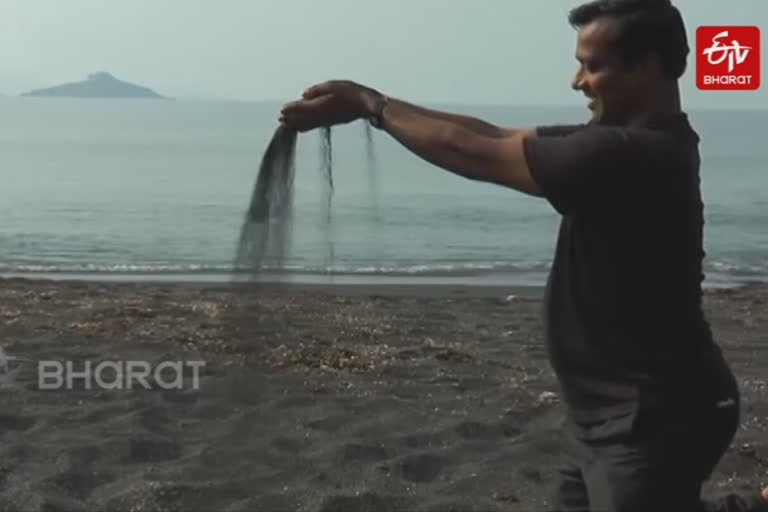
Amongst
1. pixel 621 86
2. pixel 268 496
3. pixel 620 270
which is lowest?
pixel 268 496

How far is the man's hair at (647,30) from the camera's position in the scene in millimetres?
2947

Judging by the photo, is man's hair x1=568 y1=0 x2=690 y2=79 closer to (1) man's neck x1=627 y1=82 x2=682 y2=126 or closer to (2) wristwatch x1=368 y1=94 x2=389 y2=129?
(1) man's neck x1=627 y1=82 x2=682 y2=126

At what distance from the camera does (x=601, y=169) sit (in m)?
2.91

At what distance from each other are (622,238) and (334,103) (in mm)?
875

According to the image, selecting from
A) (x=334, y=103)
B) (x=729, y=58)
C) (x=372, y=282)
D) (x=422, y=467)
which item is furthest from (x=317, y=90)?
(x=729, y=58)

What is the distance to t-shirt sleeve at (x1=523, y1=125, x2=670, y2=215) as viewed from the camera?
2889 millimetres

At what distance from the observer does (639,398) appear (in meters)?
3.12

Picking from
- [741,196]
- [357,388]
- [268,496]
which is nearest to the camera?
[268,496]

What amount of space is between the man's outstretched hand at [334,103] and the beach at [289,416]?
113 cm

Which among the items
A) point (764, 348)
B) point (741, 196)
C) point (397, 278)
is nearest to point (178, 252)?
point (397, 278)

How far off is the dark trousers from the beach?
1527mm

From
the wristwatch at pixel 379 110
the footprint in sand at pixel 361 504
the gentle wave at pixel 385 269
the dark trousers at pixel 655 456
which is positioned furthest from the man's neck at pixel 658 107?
the gentle wave at pixel 385 269

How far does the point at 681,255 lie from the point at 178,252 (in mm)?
17122

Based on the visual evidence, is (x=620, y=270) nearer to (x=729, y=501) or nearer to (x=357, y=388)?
(x=729, y=501)
